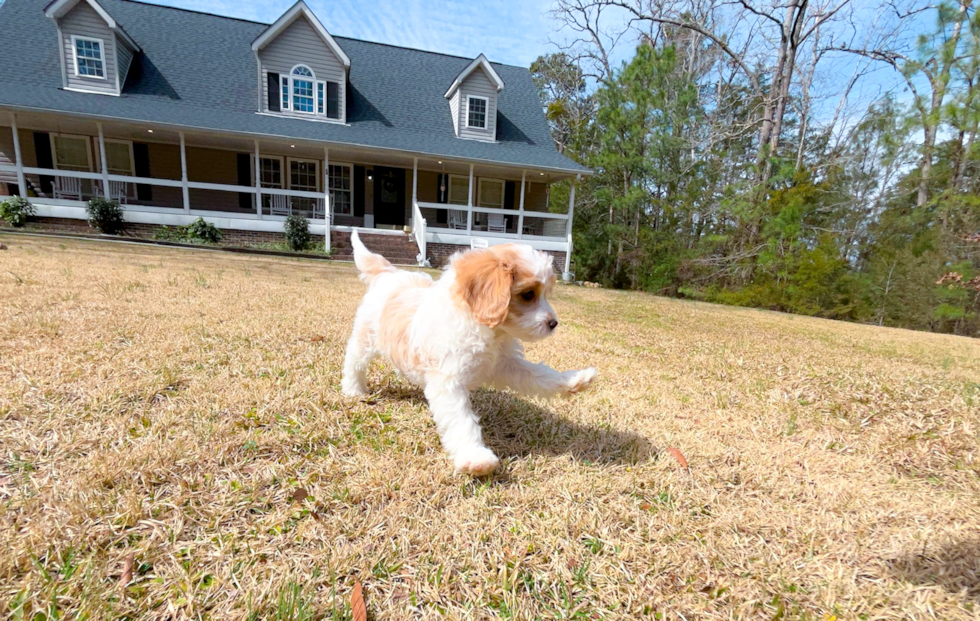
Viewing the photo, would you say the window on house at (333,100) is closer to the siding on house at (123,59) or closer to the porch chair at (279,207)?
the porch chair at (279,207)

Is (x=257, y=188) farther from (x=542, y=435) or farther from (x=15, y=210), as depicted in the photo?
(x=542, y=435)

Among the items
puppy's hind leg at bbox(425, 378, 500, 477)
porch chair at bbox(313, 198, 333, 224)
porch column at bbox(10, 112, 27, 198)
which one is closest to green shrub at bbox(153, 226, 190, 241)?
porch column at bbox(10, 112, 27, 198)

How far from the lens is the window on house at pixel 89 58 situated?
15.8 m

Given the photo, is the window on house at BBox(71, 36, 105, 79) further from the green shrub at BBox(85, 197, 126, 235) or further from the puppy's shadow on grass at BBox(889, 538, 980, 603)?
the puppy's shadow on grass at BBox(889, 538, 980, 603)

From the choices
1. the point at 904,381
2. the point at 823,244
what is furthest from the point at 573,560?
the point at 823,244

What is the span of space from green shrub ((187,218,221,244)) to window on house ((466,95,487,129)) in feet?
37.3

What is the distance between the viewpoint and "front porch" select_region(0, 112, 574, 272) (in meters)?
15.7

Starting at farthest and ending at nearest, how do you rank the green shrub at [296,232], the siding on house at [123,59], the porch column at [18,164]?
the siding on house at [123,59]
the green shrub at [296,232]
the porch column at [18,164]

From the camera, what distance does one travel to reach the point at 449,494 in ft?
6.46

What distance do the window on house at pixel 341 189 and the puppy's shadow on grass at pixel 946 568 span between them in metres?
20.4

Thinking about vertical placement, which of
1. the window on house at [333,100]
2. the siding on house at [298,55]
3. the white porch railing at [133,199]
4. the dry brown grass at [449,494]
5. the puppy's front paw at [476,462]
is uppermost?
the siding on house at [298,55]

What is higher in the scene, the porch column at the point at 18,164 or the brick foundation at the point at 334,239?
the porch column at the point at 18,164

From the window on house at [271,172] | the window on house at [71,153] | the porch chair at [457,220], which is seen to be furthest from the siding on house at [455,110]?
the window on house at [71,153]

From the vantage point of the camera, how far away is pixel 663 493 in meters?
2.09
